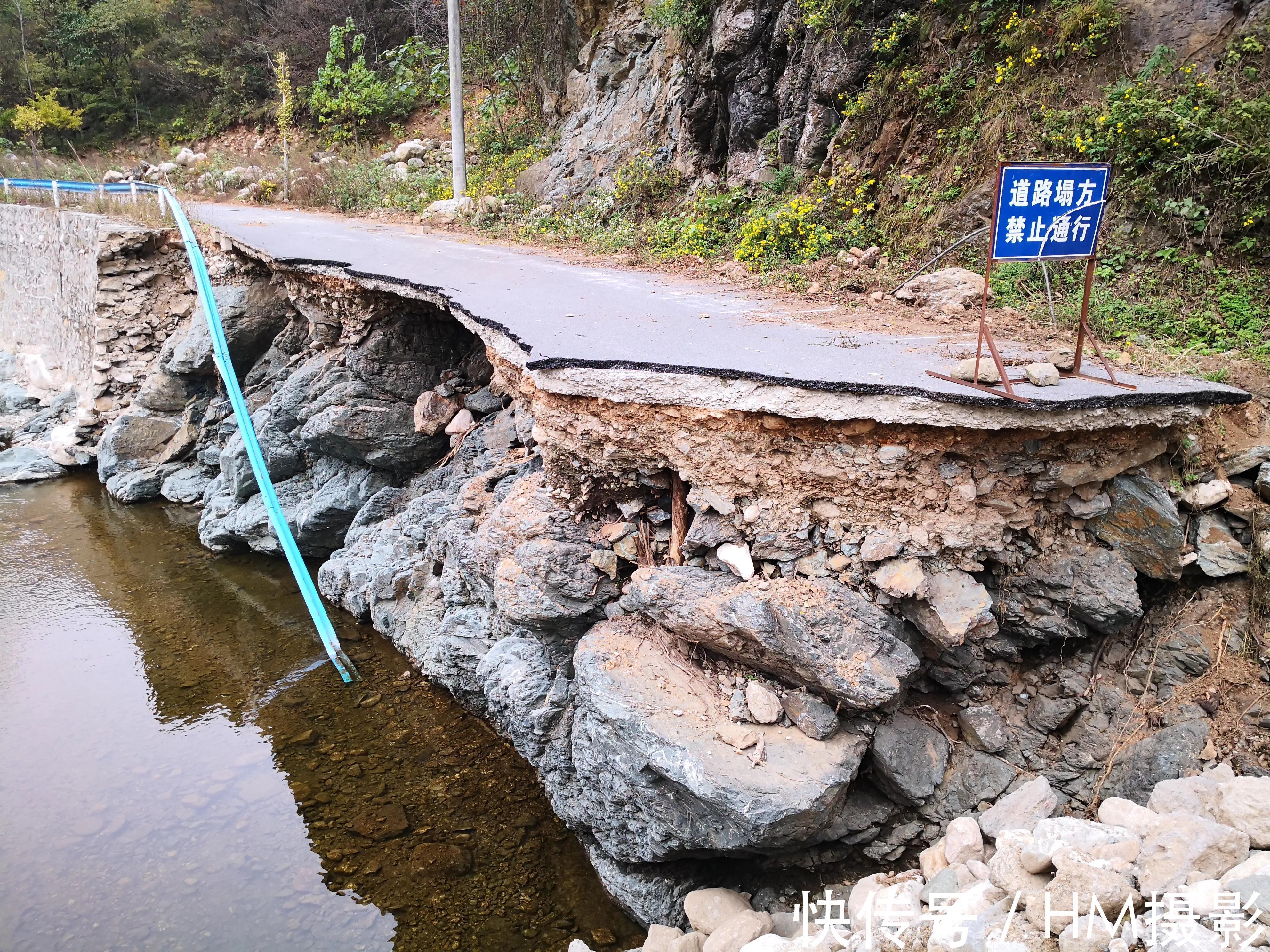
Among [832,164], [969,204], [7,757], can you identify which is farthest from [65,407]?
[969,204]

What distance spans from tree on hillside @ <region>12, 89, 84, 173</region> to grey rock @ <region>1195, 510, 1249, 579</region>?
95.4ft

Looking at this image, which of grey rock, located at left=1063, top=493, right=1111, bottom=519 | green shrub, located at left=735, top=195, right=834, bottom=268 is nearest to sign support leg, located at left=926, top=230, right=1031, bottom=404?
grey rock, located at left=1063, top=493, right=1111, bottom=519

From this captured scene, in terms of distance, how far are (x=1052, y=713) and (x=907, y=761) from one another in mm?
855

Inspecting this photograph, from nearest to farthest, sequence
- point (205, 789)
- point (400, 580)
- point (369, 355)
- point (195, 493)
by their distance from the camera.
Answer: point (205, 789) → point (400, 580) → point (369, 355) → point (195, 493)

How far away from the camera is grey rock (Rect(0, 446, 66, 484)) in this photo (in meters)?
11.5

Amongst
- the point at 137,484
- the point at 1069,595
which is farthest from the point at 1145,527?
the point at 137,484

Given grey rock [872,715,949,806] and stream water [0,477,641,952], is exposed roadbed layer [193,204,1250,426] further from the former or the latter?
stream water [0,477,641,952]

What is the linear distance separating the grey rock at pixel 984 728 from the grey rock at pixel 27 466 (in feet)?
42.5

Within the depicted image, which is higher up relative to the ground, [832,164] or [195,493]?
[832,164]

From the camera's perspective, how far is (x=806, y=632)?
3.93 metres

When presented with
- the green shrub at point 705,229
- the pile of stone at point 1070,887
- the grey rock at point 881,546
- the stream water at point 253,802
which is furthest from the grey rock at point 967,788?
the green shrub at point 705,229

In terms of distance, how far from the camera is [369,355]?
8.13 metres

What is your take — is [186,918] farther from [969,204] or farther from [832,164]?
[832,164]

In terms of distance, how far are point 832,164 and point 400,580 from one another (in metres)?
6.33
